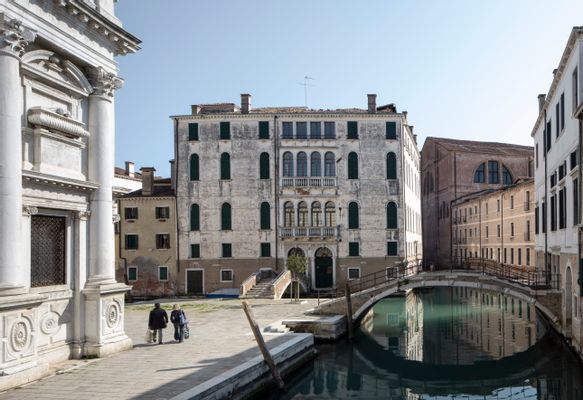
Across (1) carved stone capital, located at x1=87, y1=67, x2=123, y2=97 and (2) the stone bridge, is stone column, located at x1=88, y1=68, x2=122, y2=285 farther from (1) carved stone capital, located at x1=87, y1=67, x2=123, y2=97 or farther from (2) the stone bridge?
(2) the stone bridge

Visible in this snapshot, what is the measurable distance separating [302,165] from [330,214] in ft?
11.3

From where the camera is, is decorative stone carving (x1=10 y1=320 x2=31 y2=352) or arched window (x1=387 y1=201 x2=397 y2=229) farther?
arched window (x1=387 y1=201 x2=397 y2=229)

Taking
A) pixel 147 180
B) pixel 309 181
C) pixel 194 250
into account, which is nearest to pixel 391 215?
pixel 309 181

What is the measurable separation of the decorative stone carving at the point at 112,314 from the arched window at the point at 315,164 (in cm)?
2224

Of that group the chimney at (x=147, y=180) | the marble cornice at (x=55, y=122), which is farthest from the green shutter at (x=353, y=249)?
the marble cornice at (x=55, y=122)

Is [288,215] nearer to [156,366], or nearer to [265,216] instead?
[265,216]

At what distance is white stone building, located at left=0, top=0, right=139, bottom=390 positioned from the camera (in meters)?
11.6

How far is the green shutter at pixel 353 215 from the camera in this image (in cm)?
3612

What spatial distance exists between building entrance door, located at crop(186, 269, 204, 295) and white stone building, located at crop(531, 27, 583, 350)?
1912cm

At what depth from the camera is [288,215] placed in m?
36.4

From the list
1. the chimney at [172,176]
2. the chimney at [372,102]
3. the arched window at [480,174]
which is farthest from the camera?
the arched window at [480,174]

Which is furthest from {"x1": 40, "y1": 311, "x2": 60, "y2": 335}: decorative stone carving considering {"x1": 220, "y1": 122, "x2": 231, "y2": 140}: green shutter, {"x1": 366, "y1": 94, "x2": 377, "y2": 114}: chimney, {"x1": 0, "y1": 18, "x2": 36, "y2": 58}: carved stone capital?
{"x1": 366, "y1": 94, "x2": 377, "y2": 114}: chimney

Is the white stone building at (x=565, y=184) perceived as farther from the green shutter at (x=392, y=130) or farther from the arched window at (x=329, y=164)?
the arched window at (x=329, y=164)

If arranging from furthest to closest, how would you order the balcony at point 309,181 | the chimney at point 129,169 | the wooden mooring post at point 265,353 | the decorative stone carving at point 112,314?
the chimney at point 129,169 → the balcony at point 309,181 → the wooden mooring post at point 265,353 → the decorative stone carving at point 112,314
